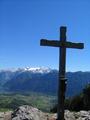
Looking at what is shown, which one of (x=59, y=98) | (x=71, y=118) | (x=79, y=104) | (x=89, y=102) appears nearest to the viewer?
(x=59, y=98)

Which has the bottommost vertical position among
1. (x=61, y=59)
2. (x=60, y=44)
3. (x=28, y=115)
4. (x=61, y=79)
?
(x=28, y=115)

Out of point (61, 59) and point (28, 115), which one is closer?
point (61, 59)

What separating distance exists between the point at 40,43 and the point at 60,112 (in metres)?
3.83

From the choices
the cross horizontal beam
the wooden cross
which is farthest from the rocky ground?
the cross horizontal beam

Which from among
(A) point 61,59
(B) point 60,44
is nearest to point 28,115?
(A) point 61,59

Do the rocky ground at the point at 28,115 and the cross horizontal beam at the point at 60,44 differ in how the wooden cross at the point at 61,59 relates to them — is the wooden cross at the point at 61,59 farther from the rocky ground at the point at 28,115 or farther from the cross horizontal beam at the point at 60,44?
the rocky ground at the point at 28,115

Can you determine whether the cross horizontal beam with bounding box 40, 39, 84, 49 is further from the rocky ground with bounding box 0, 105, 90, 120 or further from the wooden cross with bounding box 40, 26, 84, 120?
the rocky ground with bounding box 0, 105, 90, 120

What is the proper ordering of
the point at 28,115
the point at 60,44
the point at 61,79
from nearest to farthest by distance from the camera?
the point at 61,79, the point at 60,44, the point at 28,115

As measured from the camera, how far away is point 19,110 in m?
18.8

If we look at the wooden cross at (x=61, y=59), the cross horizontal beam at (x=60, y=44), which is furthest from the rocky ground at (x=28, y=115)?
the cross horizontal beam at (x=60, y=44)

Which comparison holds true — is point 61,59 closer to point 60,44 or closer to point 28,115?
point 60,44

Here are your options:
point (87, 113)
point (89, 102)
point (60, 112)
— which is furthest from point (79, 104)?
point (60, 112)

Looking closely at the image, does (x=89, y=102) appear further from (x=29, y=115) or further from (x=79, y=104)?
(x=29, y=115)

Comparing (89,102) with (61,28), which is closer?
(61,28)
